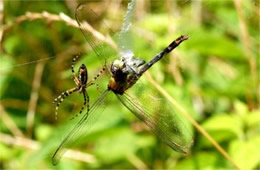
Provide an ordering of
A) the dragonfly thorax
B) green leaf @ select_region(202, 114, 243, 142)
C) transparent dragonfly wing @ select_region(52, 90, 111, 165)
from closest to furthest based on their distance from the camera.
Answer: the dragonfly thorax < transparent dragonfly wing @ select_region(52, 90, 111, 165) < green leaf @ select_region(202, 114, 243, 142)

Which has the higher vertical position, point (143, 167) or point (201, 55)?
point (201, 55)

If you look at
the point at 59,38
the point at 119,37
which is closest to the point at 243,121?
the point at 119,37

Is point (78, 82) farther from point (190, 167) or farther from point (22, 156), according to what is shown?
point (22, 156)

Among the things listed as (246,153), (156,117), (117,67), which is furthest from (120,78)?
(246,153)

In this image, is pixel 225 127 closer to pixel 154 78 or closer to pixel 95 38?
pixel 154 78

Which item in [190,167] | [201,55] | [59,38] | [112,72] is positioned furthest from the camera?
[59,38]

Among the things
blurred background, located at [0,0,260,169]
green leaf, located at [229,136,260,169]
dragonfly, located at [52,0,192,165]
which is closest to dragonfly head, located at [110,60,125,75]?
dragonfly, located at [52,0,192,165]

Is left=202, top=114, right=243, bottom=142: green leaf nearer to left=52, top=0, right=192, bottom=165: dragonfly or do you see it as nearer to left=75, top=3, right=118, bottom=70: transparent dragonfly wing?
left=52, top=0, right=192, bottom=165: dragonfly
